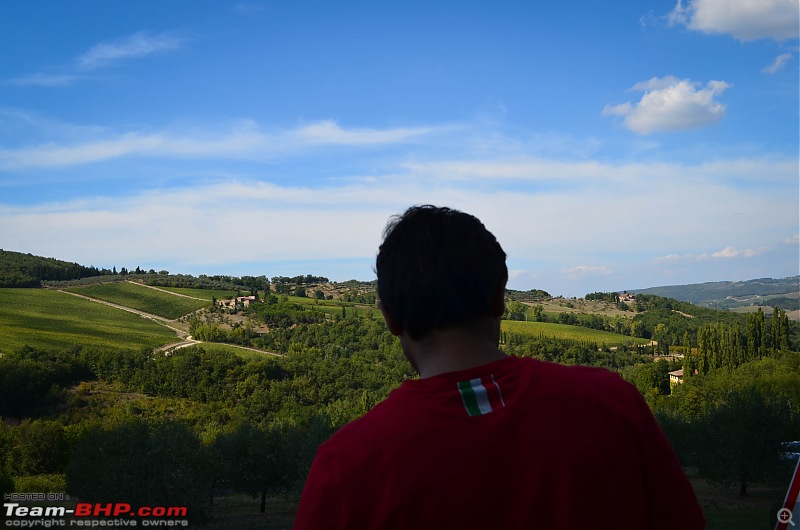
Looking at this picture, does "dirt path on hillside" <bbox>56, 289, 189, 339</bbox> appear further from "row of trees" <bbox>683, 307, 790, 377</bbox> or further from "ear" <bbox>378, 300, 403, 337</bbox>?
"ear" <bbox>378, 300, 403, 337</bbox>

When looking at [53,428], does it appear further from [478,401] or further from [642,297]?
[642,297]

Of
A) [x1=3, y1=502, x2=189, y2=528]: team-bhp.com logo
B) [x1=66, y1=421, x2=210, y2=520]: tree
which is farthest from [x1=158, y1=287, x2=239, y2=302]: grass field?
[x1=3, y1=502, x2=189, y2=528]: team-bhp.com logo

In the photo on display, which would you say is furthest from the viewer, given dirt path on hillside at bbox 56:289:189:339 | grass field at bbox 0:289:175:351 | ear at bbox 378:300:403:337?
dirt path on hillside at bbox 56:289:189:339

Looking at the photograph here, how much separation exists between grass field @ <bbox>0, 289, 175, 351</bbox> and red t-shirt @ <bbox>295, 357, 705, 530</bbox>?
77.2 meters

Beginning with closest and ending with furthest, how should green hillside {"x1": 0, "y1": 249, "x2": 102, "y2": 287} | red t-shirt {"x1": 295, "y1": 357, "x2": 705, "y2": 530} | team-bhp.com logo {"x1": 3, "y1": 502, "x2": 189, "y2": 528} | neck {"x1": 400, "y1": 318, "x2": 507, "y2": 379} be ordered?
red t-shirt {"x1": 295, "y1": 357, "x2": 705, "y2": 530} → neck {"x1": 400, "y1": 318, "x2": 507, "y2": 379} → team-bhp.com logo {"x1": 3, "y1": 502, "x2": 189, "y2": 528} → green hillside {"x1": 0, "y1": 249, "x2": 102, "y2": 287}

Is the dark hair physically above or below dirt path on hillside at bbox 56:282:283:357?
above

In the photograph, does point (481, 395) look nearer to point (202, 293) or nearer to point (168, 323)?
point (168, 323)

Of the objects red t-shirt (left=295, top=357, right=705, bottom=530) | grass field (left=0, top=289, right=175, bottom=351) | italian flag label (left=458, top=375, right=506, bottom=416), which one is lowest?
grass field (left=0, top=289, right=175, bottom=351)

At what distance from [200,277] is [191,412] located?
270 feet

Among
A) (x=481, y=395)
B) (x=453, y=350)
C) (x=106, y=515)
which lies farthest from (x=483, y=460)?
(x=106, y=515)

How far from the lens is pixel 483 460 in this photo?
1.31 metres

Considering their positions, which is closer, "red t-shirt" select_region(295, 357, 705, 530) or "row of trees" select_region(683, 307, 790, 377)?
"red t-shirt" select_region(295, 357, 705, 530)

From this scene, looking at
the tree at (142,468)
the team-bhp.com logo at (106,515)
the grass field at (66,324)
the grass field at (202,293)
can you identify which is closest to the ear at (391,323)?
the team-bhp.com logo at (106,515)

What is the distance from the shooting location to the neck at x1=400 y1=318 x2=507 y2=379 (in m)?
1.48
